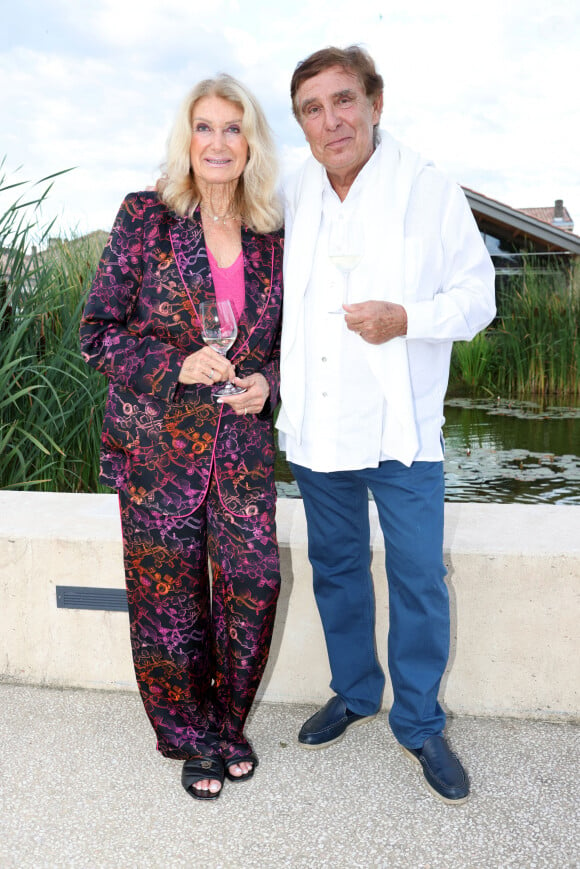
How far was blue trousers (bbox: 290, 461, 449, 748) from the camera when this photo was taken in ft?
6.89

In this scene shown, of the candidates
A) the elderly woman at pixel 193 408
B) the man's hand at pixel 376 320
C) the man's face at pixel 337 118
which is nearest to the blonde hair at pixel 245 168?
the elderly woman at pixel 193 408

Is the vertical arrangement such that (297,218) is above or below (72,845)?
above

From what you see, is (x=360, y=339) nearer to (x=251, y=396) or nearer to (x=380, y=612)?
(x=251, y=396)

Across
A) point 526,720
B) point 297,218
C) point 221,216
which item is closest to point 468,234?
point 297,218

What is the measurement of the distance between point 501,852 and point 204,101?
1945mm

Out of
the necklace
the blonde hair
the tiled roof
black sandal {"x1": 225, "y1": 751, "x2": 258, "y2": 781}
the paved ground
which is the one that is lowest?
the paved ground

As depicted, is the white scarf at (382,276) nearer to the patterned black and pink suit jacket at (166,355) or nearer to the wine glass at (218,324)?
the patterned black and pink suit jacket at (166,355)

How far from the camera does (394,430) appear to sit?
2061 millimetres

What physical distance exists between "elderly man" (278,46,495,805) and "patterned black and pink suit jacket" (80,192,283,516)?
121 millimetres

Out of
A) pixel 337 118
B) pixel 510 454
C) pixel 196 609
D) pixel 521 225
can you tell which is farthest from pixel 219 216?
pixel 521 225

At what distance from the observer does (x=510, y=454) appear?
6023mm

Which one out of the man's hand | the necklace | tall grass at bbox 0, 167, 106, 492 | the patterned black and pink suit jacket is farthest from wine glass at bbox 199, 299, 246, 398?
tall grass at bbox 0, 167, 106, 492

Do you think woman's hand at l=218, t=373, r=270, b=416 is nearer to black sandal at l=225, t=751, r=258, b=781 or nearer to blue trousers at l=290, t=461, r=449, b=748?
blue trousers at l=290, t=461, r=449, b=748

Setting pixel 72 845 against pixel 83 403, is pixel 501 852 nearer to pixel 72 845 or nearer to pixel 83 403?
pixel 72 845
